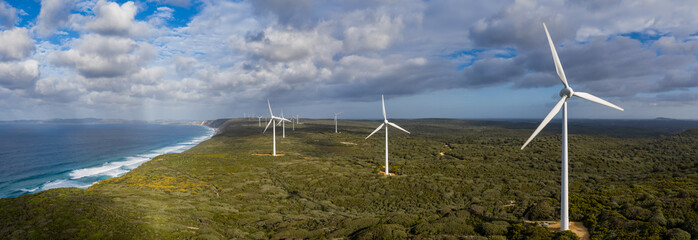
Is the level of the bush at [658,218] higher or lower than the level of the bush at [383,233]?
higher

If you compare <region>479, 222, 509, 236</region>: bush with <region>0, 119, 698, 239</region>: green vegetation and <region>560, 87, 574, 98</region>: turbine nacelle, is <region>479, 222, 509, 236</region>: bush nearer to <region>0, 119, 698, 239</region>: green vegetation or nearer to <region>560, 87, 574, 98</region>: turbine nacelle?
<region>0, 119, 698, 239</region>: green vegetation

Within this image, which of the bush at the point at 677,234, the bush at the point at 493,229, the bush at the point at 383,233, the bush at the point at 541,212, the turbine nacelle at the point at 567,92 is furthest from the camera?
the bush at the point at 541,212

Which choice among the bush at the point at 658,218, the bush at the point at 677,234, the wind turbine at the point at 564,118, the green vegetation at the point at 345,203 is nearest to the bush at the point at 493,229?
the green vegetation at the point at 345,203

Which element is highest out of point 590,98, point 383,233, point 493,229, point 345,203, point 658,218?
point 590,98

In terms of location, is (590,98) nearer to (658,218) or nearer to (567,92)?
(567,92)

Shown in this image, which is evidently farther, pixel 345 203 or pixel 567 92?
pixel 345 203

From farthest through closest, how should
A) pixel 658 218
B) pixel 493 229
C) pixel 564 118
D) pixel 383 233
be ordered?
pixel 383 233
pixel 493 229
pixel 658 218
pixel 564 118

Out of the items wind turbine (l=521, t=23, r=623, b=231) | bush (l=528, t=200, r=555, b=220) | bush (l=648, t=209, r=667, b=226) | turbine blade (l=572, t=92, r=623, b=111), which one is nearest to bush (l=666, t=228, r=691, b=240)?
bush (l=648, t=209, r=667, b=226)

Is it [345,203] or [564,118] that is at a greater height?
[564,118]

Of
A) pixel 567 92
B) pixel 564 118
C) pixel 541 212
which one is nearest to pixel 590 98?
pixel 567 92

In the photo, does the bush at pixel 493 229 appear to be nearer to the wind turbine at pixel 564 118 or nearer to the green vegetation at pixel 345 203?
the green vegetation at pixel 345 203

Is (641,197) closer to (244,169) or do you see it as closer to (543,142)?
(244,169)
